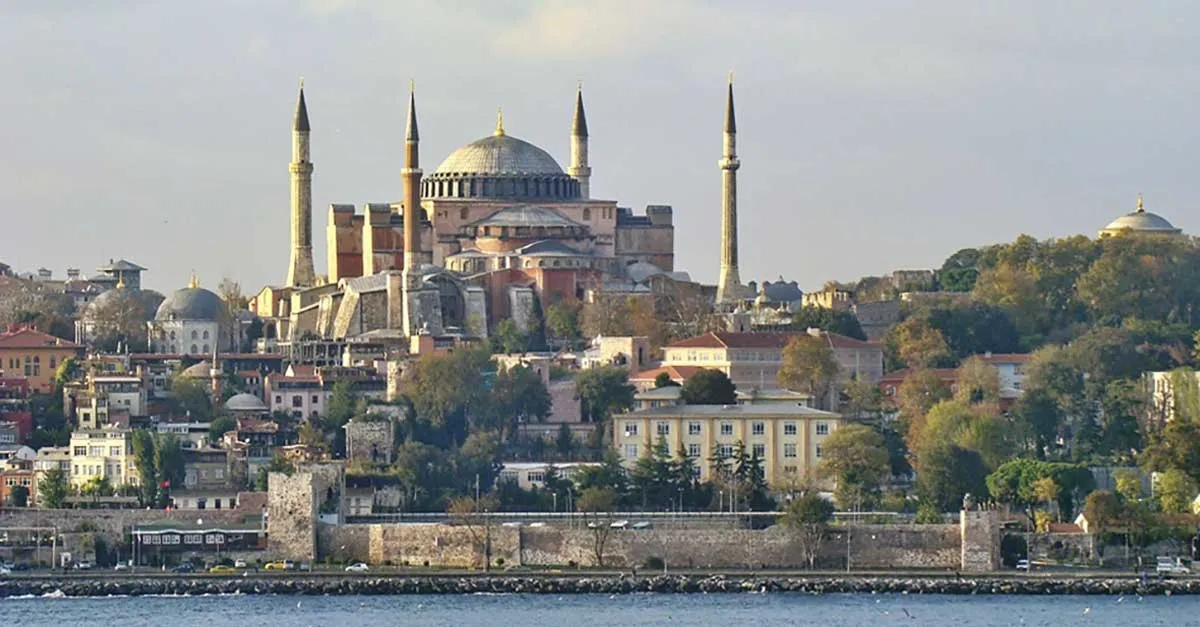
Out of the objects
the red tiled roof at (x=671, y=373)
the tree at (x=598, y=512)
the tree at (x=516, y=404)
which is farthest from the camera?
the red tiled roof at (x=671, y=373)

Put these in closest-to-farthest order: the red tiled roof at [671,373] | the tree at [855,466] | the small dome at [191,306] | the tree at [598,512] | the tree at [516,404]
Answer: the tree at [598,512] < the tree at [855,466] < the tree at [516,404] < the red tiled roof at [671,373] < the small dome at [191,306]

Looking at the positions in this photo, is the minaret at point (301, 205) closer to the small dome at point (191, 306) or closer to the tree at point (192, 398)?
the small dome at point (191, 306)

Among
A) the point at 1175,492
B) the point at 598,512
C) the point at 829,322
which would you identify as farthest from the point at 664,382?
the point at 1175,492

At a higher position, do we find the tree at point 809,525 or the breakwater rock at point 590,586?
the tree at point 809,525

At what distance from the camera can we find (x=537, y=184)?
83.5 metres

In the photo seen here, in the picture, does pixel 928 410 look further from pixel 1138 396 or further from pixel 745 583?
pixel 745 583

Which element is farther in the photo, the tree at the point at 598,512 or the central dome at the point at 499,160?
the central dome at the point at 499,160

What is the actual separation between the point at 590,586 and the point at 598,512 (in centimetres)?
407

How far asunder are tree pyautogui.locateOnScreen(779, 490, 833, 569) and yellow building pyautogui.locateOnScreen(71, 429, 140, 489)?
37.2ft

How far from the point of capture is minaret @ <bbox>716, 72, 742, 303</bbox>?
265 feet

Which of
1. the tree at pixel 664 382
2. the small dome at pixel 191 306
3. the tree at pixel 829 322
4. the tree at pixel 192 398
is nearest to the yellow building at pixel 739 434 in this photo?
the tree at pixel 664 382

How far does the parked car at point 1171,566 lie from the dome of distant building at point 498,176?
28.5 meters

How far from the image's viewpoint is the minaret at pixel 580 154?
8512cm

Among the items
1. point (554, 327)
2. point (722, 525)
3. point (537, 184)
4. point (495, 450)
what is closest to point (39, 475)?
point (495, 450)
